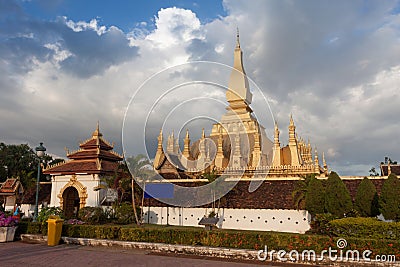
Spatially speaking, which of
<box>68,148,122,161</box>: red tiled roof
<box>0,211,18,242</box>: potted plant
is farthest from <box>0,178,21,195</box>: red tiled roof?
<box>0,211,18,242</box>: potted plant

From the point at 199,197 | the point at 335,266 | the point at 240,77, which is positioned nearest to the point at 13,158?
the point at 240,77

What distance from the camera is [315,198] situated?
18000 millimetres

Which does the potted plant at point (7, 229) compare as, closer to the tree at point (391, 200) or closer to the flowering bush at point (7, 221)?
the flowering bush at point (7, 221)

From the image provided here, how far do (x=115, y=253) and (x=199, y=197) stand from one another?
33.6 ft

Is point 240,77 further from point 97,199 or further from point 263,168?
point 97,199

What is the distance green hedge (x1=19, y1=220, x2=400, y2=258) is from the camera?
12133mm

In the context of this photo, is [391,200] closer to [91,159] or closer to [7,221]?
[7,221]

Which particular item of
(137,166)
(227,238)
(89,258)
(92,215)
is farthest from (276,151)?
(89,258)

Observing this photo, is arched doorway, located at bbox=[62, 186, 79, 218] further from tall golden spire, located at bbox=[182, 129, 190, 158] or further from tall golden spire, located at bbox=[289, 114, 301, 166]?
tall golden spire, located at bbox=[289, 114, 301, 166]

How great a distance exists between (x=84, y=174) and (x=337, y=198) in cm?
1824

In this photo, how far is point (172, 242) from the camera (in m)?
14.8

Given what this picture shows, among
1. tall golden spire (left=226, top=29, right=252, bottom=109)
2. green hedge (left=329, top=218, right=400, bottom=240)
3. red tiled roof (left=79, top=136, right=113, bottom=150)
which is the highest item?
tall golden spire (left=226, top=29, right=252, bottom=109)

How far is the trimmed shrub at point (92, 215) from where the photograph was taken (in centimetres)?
2188

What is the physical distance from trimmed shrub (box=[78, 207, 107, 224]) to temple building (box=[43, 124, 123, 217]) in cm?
262
